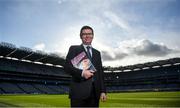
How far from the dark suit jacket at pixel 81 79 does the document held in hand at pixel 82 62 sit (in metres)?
0.08

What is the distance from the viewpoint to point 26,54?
74.5m

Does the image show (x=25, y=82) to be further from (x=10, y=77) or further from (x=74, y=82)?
(x=74, y=82)

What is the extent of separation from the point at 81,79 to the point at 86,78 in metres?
0.12

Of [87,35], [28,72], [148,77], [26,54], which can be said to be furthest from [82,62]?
[148,77]

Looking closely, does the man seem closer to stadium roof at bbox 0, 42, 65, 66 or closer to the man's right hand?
the man's right hand

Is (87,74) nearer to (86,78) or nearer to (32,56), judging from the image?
(86,78)

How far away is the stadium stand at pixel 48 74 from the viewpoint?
2990 inches

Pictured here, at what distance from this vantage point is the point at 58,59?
83688 millimetres

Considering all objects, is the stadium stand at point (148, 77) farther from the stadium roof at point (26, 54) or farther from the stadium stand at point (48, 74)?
the stadium roof at point (26, 54)

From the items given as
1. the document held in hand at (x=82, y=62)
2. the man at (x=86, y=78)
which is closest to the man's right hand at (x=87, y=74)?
the man at (x=86, y=78)

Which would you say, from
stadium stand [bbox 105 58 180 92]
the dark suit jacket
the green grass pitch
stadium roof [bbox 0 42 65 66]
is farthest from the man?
stadium stand [bbox 105 58 180 92]

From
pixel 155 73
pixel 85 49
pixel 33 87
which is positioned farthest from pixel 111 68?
pixel 85 49

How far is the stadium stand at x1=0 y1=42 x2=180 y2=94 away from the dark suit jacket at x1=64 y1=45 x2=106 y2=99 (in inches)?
2569

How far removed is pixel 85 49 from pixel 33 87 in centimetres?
8308
